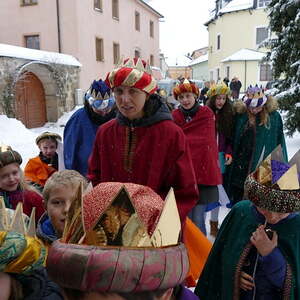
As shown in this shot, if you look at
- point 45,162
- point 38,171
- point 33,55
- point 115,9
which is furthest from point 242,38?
point 38,171

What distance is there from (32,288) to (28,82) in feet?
50.6

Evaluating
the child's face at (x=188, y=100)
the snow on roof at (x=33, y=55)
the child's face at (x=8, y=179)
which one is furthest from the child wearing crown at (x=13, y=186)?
the snow on roof at (x=33, y=55)

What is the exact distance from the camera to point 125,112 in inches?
83.4

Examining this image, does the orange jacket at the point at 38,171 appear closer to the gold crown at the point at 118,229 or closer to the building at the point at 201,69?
the gold crown at the point at 118,229

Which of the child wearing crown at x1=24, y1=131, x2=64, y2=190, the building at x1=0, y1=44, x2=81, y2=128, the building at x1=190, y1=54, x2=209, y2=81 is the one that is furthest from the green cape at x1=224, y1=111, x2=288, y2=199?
the building at x1=190, y1=54, x2=209, y2=81

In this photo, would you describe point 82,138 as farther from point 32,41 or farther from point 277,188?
point 32,41

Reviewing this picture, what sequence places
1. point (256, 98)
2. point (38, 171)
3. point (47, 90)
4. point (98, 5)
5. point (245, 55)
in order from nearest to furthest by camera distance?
point (38, 171), point (256, 98), point (47, 90), point (98, 5), point (245, 55)

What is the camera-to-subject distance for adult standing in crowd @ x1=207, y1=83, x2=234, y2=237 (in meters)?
4.68

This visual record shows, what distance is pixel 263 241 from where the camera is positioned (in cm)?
189

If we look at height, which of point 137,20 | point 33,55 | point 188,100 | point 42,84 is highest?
point 137,20

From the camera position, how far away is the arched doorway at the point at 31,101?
1513 centimetres

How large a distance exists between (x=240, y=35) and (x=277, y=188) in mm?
37862

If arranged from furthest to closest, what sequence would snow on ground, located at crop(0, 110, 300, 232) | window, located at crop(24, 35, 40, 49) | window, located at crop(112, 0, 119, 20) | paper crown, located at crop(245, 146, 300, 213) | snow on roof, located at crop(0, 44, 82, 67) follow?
window, located at crop(112, 0, 119, 20)
window, located at crop(24, 35, 40, 49)
snow on roof, located at crop(0, 44, 82, 67)
snow on ground, located at crop(0, 110, 300, 232)
paper crown, located at crop(245, 146, 300, 213)

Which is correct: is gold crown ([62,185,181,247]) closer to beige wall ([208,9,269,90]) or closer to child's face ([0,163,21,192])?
child's face ([0,163,21,192])
